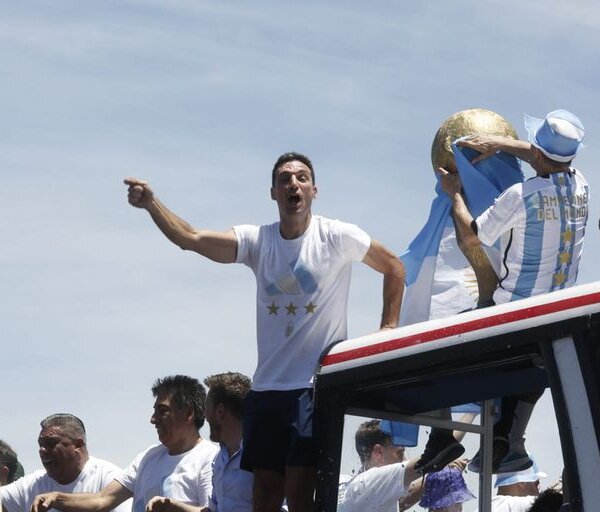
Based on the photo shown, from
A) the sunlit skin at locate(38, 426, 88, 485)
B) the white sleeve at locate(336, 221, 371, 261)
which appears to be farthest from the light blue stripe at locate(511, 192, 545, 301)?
the sunlit skin at locate(38, 426, 88, 485)

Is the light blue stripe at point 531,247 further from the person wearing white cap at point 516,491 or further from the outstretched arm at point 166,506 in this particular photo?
the outstretched arm at point 166,506

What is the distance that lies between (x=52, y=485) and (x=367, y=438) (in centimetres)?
384

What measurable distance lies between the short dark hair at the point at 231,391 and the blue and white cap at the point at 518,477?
7.03 ft

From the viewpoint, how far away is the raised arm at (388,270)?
5.54 m

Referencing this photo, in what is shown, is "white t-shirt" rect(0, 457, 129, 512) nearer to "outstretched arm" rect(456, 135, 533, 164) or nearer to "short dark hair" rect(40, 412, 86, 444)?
"short dark hair" rect(40, 412, 86, 444)

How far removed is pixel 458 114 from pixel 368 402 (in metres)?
2.26

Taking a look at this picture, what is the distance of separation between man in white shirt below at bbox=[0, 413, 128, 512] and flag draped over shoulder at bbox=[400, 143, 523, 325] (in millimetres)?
2331

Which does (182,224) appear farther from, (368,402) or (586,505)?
(586,505)

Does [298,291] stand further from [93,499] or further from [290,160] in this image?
[93,499]

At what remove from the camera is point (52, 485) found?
7762 mm

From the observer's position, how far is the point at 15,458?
30.8 ft

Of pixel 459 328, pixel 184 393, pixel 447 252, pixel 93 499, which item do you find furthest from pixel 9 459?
pixel 459 328

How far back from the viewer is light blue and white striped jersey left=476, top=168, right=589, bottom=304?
214 inches

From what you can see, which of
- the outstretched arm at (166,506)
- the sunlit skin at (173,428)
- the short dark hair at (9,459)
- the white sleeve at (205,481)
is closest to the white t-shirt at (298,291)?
the outstretched arm at (166,506)
